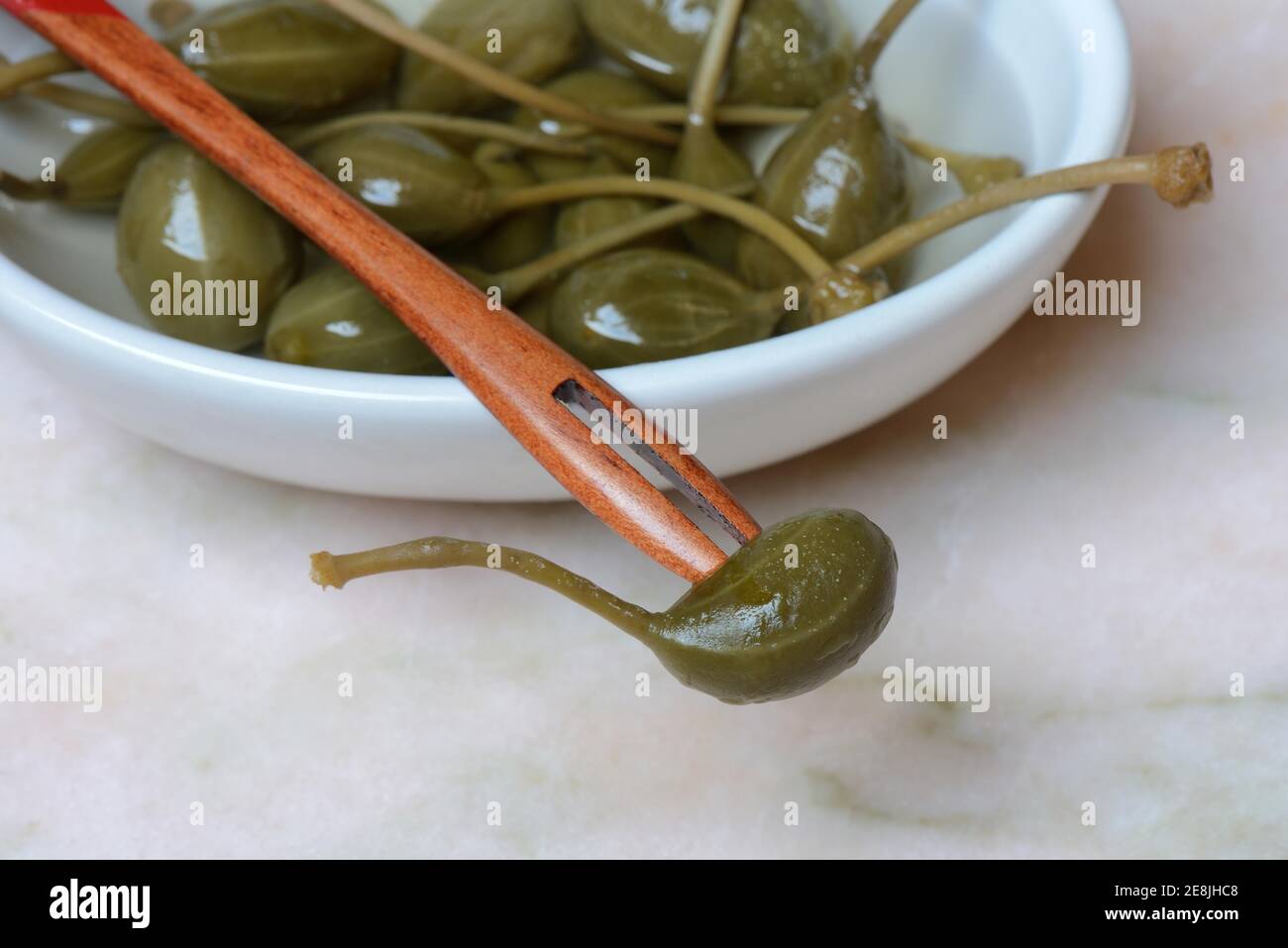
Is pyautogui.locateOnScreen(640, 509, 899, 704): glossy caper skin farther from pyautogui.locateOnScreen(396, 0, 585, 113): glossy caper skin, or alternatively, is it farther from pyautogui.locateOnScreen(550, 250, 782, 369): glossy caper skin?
pyautogui.locateOnScreen(396, 0, 585, 113): glossy caper skin

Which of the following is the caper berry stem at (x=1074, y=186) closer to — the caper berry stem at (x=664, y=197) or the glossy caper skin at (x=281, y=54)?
the caper berry stem at (x=664, y=197)

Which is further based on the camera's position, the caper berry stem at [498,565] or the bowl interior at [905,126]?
the bowl interior at [905,126]

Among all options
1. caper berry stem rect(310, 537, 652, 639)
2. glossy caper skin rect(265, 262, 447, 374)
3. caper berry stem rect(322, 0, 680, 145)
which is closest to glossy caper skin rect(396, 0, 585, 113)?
caper berry stem rect(322, 0, 680, 145)

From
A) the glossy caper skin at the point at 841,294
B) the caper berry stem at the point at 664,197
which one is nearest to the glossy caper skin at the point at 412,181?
the caper berry stem at the point at 664,197

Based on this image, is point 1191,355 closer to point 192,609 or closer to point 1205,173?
point 1205,173

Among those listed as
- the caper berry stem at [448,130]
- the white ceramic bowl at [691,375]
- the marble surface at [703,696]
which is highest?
the caper berry stem at [448,130]

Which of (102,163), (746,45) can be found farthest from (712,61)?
(102,163)

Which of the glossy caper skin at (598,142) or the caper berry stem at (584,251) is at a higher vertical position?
the glossy caper skin at (598,142)
